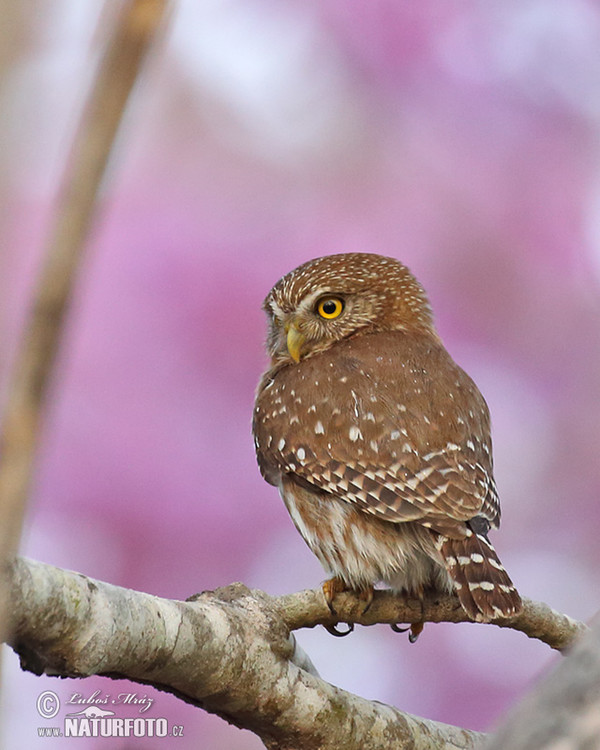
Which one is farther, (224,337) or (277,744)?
(224,337)

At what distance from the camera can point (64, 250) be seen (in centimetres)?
53

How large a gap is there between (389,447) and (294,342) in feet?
2.42

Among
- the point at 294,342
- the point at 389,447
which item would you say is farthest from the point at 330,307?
the point at 389,447

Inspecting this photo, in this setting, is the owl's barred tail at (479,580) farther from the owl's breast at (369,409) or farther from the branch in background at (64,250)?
the branch in background at (64,250)

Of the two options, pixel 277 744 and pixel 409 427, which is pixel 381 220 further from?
pixel 277 744

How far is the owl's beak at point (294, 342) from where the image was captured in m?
3.50

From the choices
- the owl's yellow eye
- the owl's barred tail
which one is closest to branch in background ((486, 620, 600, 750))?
the owl's barred tail

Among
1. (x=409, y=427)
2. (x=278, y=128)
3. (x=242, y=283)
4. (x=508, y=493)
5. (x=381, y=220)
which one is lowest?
(x=409, y=427)

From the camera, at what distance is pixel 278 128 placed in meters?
4.88

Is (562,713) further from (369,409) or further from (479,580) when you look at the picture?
(369,409)

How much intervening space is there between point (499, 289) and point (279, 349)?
4.12ft

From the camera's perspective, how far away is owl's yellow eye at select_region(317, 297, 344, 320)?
142 inches

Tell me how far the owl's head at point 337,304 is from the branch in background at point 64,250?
116 inches

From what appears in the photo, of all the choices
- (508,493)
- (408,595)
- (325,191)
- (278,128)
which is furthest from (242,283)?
(408,595)
